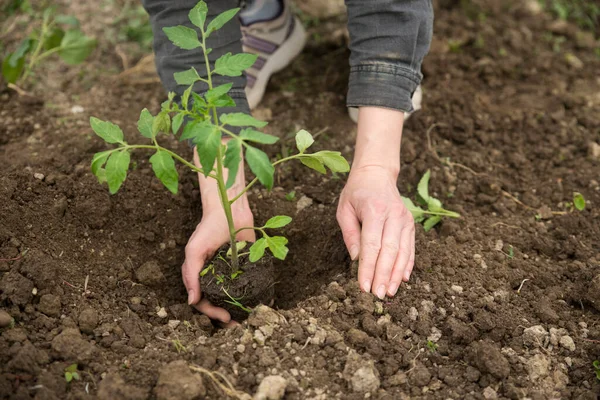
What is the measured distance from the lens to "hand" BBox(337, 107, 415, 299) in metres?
1.92

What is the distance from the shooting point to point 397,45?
215 centimetres

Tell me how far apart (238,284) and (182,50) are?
2.84 feet

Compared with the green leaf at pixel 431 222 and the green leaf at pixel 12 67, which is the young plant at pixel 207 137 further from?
the green leaf at pixel 12 67

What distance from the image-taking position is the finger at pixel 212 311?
2014mm

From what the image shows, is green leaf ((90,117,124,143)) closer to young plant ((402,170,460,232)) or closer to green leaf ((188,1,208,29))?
green leaf ((188,1,208,29))

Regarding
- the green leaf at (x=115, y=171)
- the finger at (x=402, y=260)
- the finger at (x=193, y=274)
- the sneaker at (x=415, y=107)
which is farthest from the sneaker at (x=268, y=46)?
the green leaf at (x=115, y=171)

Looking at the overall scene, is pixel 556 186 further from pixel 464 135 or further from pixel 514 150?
pixel 464 135

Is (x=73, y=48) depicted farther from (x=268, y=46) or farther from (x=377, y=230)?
(x=377, y=230)

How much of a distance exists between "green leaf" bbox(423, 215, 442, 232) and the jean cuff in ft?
1.36

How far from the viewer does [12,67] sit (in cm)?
264

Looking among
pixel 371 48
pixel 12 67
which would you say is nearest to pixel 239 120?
pixel 371 48

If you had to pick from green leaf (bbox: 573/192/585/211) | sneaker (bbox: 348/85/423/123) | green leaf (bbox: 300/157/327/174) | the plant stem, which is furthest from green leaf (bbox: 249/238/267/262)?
green leaf (bbox: 573/192/585/211)

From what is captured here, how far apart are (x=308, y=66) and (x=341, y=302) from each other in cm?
154

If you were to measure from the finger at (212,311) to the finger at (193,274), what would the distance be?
1.4 inches
